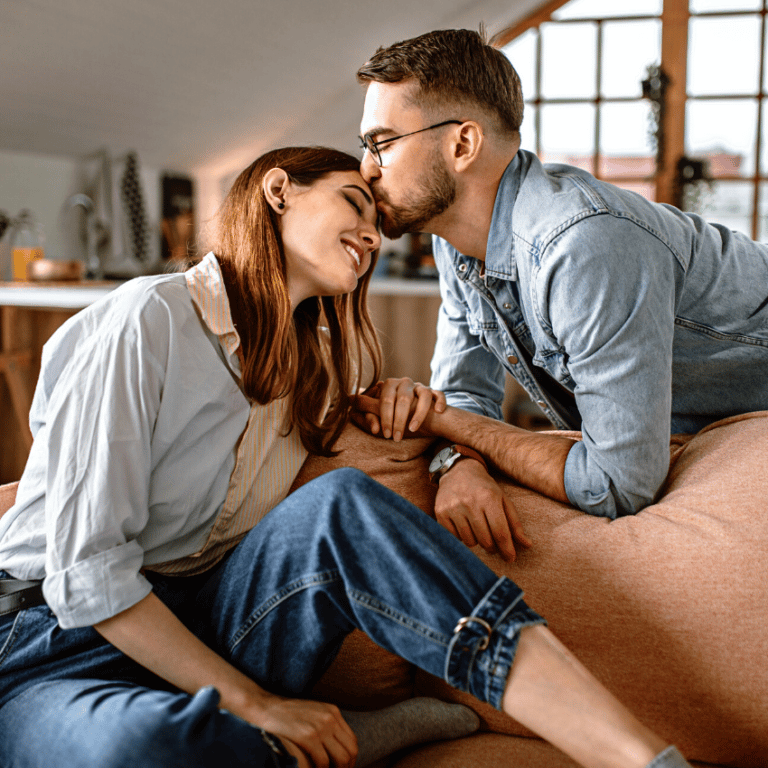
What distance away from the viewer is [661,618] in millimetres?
1071

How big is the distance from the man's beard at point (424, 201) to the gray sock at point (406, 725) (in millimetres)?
860

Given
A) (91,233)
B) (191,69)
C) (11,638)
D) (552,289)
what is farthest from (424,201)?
(91,233)

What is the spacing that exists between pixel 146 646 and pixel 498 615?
44 cm

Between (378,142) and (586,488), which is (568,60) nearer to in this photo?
(378,142)

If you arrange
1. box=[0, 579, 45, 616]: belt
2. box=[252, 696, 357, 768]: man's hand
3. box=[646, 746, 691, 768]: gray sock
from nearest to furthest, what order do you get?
box=[646, 746, 691, 768]: gray sock
box=[252, 696, 357, 768]: man's hand
box=[0, 579, 45, 616]: belt

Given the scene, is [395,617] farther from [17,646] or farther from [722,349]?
[722,349]

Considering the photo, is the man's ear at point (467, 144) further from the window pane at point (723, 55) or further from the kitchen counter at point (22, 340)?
the window pane at point (723, 55)

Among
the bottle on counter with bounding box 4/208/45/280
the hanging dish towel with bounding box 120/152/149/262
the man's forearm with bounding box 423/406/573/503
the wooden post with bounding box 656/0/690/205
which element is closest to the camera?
the man's forearm with bounding box 423/406/573/503

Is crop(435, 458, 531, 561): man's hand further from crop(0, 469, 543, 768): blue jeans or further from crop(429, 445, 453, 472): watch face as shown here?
crop(0, 469, 543, 768): blue jeans

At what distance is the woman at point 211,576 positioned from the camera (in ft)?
2.83

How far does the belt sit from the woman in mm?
11

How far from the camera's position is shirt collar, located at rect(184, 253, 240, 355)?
1117 mm

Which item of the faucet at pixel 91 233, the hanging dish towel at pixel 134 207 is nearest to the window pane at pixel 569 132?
the hanging dish towel at pixel 134 207

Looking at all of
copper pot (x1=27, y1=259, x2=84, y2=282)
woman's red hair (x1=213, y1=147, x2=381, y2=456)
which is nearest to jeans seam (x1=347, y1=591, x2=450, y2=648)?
woman's red hair (x1=213, y1=147, x2=381, y2=456)
